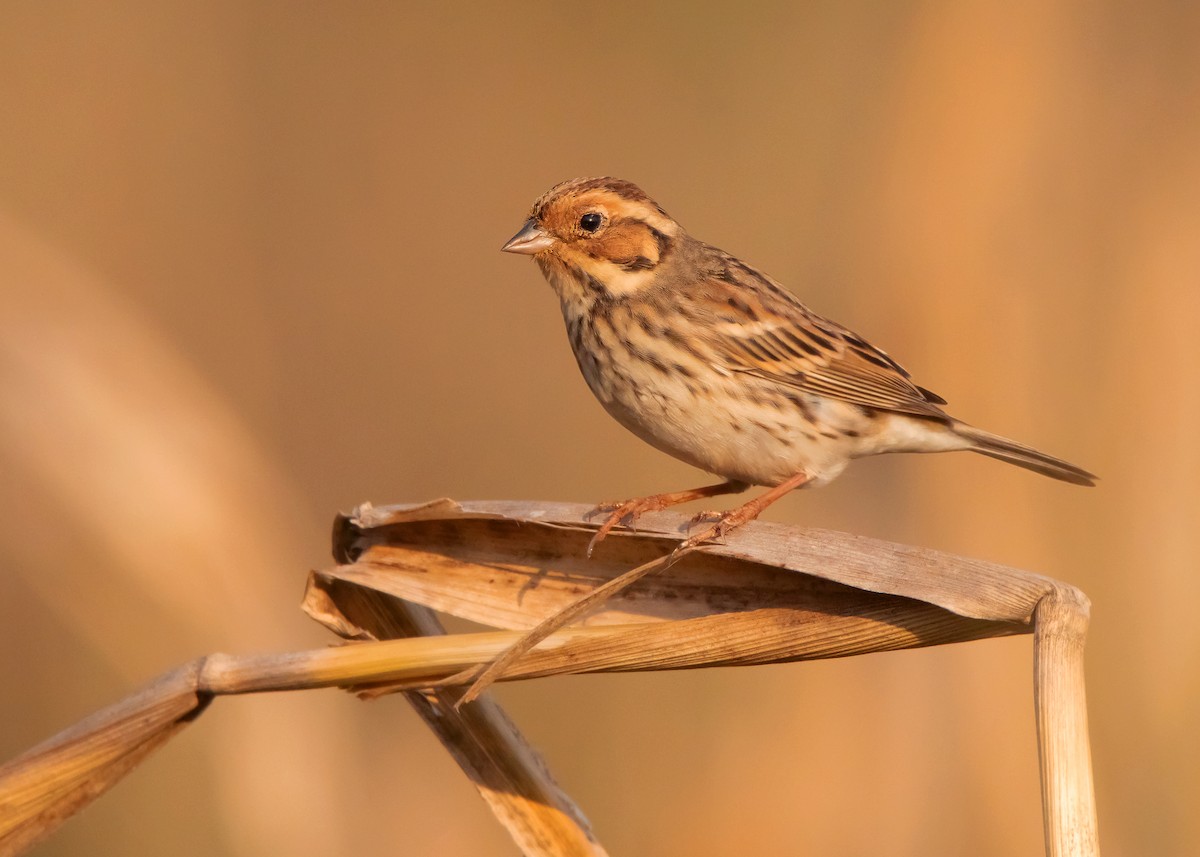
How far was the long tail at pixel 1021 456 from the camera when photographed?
355cm

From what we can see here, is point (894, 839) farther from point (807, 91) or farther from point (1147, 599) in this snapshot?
point (807, 91)

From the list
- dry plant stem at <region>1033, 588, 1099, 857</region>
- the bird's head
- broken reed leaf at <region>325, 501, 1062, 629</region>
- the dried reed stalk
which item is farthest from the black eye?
dry plant stem at <region>1033, 588, 1099, 857</region>

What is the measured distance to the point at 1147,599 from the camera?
11.5 ft

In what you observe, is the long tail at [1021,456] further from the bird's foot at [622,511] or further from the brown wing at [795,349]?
the bird's foot at [622,511]

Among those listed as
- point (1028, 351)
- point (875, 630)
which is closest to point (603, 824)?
point (1028, 351)

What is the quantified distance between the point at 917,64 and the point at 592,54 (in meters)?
1.90

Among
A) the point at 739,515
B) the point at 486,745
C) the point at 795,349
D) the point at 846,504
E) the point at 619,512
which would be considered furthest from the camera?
the point at 846,504

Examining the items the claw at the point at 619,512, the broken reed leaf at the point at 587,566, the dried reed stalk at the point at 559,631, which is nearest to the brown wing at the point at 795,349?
the claw at the point at 619,512

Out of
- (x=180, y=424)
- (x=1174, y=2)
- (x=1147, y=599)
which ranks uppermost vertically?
(x=180, y=424)

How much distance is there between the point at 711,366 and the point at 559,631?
1.66 metres

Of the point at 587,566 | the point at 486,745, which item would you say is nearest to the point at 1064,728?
the point at 587,566

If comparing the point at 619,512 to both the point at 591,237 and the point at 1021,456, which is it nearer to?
the point at 591,237

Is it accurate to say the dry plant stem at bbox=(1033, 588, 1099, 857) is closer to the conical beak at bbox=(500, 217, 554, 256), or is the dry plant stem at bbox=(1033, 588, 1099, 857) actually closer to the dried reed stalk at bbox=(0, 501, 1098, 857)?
the dried reed stalk at bbox=(0, 501, 1098, 857)

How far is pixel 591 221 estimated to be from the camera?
12.5 feet
